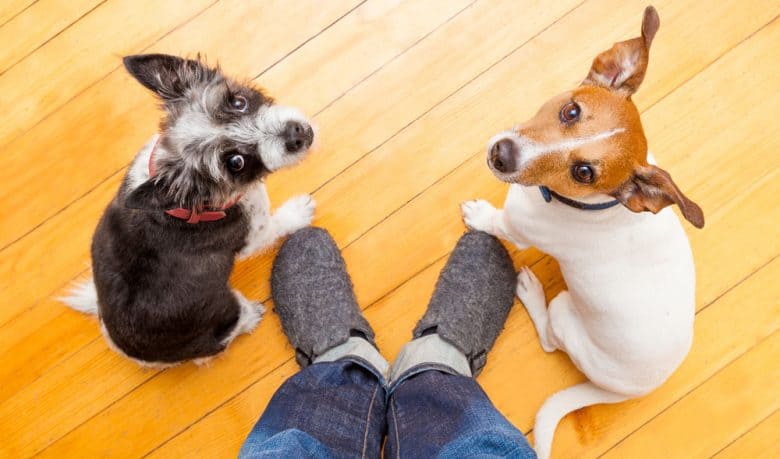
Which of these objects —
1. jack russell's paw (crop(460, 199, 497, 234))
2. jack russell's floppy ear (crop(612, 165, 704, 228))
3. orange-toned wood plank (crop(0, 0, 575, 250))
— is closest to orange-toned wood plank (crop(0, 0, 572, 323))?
orange-toned wood plank (crop(0, 0, 575, 250))

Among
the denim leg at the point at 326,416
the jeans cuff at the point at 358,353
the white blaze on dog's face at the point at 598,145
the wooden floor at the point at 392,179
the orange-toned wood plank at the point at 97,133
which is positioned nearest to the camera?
the white blaze on dog's face at the point at 598,145

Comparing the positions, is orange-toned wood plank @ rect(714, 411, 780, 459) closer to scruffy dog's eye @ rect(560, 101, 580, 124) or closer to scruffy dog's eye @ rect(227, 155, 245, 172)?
scruffy dog's eye @ rect(560, 101, 580, 124)

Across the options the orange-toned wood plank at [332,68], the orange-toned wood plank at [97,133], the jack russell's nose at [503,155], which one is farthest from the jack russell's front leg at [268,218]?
the jack russell's nose at [503,155]

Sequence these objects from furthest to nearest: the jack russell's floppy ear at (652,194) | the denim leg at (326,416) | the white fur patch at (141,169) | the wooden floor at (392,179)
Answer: the wooden floor at (392,179), the white fur patch at (141,169), the denim leg at (326,416), the jack russell's floppy ear at (652,194)

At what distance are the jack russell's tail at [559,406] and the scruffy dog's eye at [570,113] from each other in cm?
106

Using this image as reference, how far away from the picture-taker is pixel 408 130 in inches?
100

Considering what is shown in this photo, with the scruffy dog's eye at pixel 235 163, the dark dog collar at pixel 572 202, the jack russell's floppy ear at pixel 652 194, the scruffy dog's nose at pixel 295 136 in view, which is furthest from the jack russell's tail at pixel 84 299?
the jack russell's floppy ear at pixel 652 194

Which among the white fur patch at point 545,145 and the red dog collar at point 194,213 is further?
the red dog collar at point 194,213

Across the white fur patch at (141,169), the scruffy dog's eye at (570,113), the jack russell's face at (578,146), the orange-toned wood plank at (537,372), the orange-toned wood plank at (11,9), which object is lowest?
the orange-toned wood plank at (537,372)

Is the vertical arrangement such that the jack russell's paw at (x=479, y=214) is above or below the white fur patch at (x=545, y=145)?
below

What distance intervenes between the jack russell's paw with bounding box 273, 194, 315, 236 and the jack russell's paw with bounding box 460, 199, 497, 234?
0.68 meters

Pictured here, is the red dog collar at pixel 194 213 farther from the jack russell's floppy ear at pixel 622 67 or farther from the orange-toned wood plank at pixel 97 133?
the jack russell's floppy ear at pixel 622 67

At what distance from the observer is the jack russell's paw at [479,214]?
95.9 inches

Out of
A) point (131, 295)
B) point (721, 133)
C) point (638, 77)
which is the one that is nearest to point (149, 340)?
point (131, 295)
